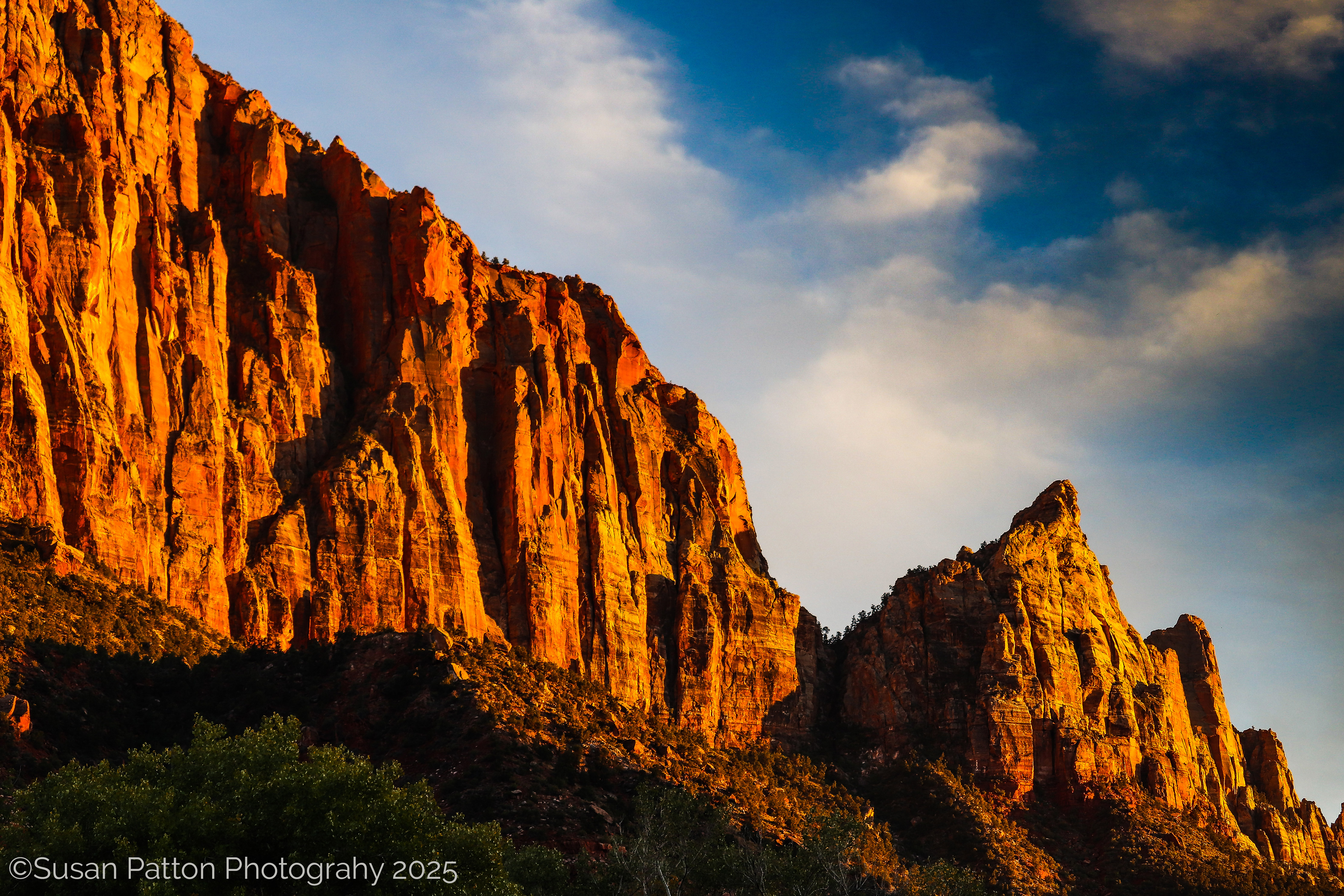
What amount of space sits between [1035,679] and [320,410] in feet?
215

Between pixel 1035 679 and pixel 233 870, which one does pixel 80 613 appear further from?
pixel 1035 679

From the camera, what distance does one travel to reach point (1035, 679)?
128 meters

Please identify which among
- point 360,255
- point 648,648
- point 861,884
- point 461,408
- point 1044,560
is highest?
point 360,255

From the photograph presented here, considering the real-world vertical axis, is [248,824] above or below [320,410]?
below

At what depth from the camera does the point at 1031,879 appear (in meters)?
106

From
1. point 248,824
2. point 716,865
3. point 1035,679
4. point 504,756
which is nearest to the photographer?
point 248,824

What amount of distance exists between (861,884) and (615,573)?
162 ft

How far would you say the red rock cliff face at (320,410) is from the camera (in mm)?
94062

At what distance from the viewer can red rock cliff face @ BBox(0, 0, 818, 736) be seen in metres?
94.1

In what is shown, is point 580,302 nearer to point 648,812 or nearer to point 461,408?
point 461,408

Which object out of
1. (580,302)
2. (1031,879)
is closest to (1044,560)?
(1031,879)

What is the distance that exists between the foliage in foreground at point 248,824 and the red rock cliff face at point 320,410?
42621 mm

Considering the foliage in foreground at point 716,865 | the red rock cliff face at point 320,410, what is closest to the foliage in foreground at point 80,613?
the red rock cliff face at point 320,410

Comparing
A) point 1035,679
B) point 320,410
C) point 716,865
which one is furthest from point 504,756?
point 1035,679
